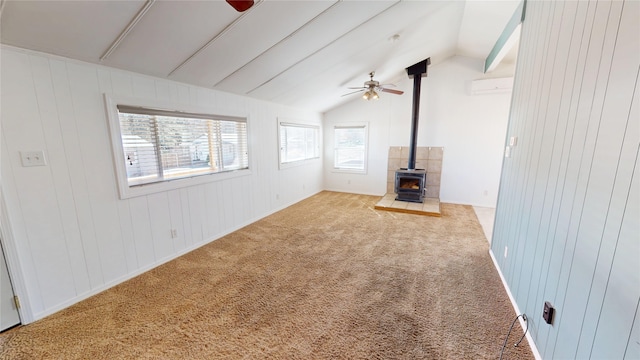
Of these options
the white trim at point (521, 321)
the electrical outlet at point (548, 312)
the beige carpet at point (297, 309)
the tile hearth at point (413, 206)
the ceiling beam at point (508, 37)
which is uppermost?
the ceiling beam at point (508, 37)

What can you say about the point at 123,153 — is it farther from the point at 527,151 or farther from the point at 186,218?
the point at 527,151

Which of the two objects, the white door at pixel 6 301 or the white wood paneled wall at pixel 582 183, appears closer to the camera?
the white wood paneled wall at pixel 582 183

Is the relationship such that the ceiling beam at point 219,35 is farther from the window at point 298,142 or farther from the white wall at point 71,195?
the window at point 298,142

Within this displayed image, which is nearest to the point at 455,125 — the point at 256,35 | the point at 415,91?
the point at 415,91

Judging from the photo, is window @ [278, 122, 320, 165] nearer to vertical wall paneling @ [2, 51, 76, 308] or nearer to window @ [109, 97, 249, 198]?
window @ [109, 97, 249, 198]

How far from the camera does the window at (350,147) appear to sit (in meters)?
6.15

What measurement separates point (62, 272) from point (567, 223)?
12.3 feet

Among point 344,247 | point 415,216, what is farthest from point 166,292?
point 415,216

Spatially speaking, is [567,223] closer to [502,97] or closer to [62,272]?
[62,272]

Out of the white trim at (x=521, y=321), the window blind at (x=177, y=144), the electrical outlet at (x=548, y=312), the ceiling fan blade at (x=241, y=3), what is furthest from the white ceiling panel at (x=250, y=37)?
the white trim at (x=521, y=321)

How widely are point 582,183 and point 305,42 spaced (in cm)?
266

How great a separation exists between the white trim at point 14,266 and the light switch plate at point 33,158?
0.27 metres

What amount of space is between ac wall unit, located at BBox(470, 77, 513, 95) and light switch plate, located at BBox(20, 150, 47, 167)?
6.26 m

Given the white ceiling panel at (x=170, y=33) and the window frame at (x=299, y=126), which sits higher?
the white ceiling panel at (x=170, y=33)
